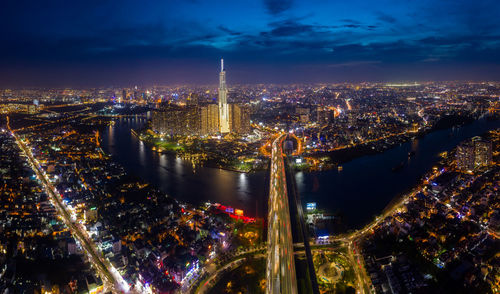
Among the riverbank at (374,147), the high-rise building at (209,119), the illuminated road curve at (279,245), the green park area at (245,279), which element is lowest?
the green park area at (245,279)

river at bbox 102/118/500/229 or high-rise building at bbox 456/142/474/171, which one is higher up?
high-rise building at bbox 456/142/474/171

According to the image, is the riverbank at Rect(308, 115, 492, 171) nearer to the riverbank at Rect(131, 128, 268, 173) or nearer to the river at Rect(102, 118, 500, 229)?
the river at Rect(102, 118, 500, 229)

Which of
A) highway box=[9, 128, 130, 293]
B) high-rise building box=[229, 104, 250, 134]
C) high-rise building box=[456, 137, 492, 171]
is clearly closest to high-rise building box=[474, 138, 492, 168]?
high-rise building box=[456, 137, 492, 171]

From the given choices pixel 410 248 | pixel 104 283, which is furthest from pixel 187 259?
pixel 410 248

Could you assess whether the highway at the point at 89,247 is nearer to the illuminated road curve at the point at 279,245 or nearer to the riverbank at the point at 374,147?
the illuminated road curve at the point at 279,245

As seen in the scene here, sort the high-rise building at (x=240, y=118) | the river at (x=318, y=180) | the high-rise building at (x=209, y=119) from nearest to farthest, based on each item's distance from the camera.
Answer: the river at (x=318, y=180) < the high-rise building at (x=209, y=119) < the high-rise building at (x=240, y=118)

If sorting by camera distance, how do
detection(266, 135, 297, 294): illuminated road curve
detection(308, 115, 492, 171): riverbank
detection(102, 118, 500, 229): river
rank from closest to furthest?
detection(266, 135, 297, 294): illuminated road curve < detection(102, 118, 500, 229): river < detection(308, 115, 492, 171): riverbank

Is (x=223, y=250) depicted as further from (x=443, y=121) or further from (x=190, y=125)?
(x=443, y=121)

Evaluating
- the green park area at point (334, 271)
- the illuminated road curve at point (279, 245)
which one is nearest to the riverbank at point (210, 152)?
the illuminated road curve at point (279, 245)
